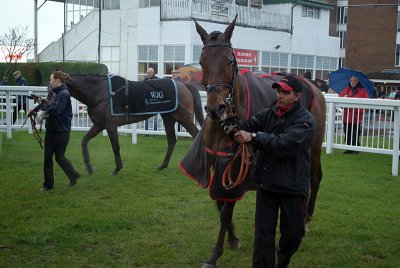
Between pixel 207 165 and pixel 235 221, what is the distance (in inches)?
76.8

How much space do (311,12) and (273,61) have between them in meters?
6.45

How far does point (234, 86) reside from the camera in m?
5.07

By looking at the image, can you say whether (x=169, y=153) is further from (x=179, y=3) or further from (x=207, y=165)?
(x=179, y=3)

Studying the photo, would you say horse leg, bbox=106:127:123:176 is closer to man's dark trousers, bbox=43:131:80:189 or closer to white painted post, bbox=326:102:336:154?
man's dark trousers, bbox=43:131:80:189

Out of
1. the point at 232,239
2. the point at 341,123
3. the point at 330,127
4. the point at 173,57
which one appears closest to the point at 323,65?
the point at 173,57

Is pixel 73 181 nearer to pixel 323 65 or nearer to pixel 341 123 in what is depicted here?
pixel 341 123

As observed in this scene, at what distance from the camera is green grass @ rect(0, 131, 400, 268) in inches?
224

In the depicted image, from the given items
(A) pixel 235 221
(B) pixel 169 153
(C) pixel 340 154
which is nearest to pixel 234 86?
(A) pixel 235 221

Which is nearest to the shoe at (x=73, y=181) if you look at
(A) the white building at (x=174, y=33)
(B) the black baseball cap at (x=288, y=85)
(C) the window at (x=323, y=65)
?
(B) the black baseball cap at (x=288, y=85)

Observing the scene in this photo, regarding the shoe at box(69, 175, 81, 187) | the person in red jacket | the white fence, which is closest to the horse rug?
the shoe at box(69, 175, 81, 187)

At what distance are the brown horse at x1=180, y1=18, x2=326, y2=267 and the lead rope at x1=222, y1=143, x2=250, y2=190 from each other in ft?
0.10

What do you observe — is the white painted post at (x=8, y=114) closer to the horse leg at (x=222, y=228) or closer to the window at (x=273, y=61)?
the horse leg at (x=222, y=228)

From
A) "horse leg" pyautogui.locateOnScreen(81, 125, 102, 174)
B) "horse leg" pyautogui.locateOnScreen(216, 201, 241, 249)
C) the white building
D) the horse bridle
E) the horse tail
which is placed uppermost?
the white building

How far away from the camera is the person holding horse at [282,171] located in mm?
4555
